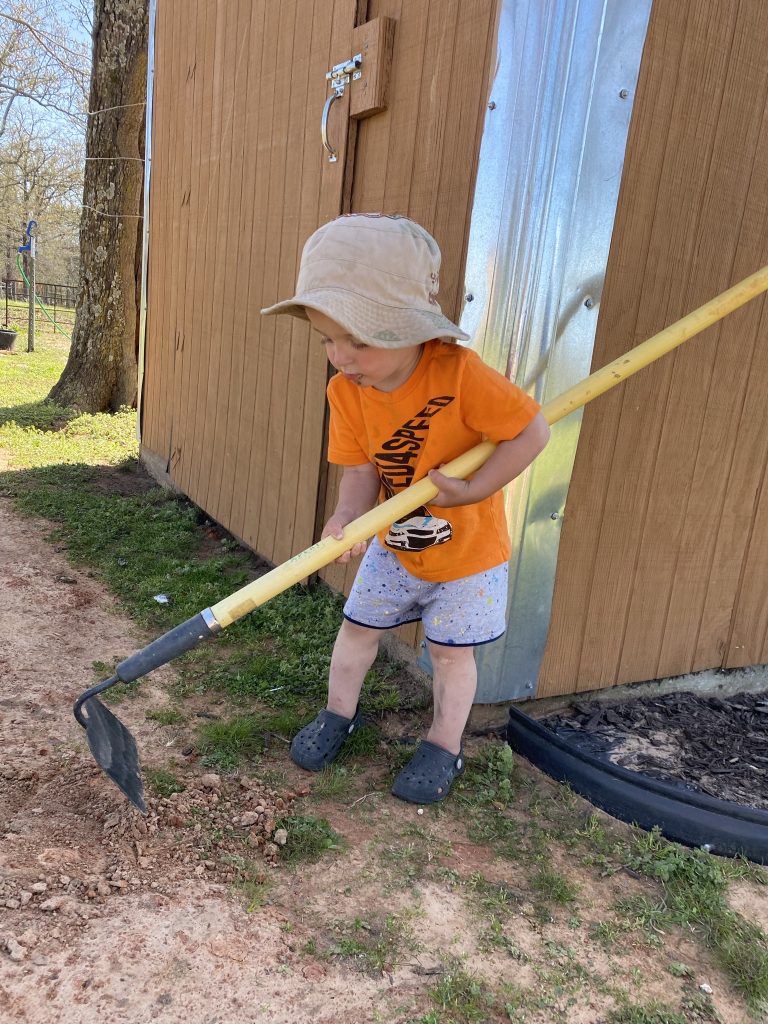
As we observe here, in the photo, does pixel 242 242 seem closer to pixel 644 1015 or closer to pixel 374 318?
pixel 374 318

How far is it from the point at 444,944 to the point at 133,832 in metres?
0.82

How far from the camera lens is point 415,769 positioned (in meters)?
2.40

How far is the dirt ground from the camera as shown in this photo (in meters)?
1.62

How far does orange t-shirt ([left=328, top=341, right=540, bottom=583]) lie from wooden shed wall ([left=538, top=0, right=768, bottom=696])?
0.59 meters

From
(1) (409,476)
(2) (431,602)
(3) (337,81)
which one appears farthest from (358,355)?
(3) (337,81)

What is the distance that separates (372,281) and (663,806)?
1734 mm

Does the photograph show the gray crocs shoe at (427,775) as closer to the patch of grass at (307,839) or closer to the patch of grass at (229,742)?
the patch of grass at (307,839)

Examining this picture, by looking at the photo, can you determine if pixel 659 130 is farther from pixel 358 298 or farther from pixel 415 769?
pixel 415 769

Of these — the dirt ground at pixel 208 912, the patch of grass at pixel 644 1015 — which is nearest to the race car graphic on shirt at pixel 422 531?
the dirt ground at pixel 208 912

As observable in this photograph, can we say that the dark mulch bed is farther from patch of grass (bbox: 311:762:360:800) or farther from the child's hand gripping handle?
the child's hand gripping handle

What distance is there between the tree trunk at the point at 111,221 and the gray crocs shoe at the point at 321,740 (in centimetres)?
664

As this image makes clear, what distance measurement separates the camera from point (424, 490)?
199cm

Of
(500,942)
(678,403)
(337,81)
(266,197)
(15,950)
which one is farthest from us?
(266,197)

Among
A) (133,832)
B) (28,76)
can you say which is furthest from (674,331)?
(28,76)
